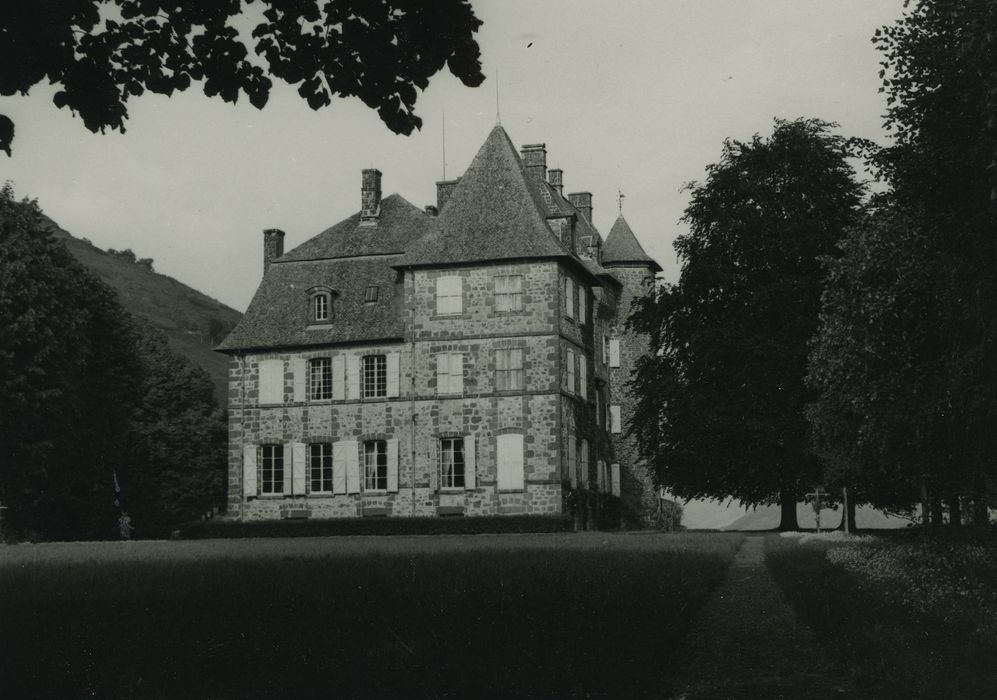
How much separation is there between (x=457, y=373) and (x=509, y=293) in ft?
10.6

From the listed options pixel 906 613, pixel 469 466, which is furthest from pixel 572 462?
pixel 906 613

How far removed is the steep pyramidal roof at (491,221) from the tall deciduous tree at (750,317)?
555 cm

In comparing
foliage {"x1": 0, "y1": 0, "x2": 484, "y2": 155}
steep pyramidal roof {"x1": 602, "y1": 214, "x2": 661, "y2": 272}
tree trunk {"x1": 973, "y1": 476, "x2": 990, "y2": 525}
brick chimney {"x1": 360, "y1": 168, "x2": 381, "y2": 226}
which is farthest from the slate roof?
foliage {"x1": 0, "y1": 0, "x2": 484, "y2": 155}

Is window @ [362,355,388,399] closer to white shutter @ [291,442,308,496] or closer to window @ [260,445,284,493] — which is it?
white shutter @ [291,442,308,496]

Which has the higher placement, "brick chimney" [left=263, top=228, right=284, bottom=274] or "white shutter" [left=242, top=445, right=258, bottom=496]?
"brick chimney" [left=263, top=228, right=284, bottom=274]

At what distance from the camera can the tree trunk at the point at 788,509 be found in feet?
125

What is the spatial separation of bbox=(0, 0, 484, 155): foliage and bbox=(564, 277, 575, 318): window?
33.3 meters

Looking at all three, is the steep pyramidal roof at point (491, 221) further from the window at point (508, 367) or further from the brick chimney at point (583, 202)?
the brick chimney at point (583, 202)

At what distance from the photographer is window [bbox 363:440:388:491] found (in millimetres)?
44209

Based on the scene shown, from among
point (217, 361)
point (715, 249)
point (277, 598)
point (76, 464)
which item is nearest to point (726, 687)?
point (277, 598)

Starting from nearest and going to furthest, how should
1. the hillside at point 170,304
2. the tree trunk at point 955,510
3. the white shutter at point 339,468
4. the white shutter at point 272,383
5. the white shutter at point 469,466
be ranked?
the tree trunk at point 955,510
the white shutter at point 469,466
the white shutter at point 339,468
the white shutter at point 272,383
the hillside at point 170,304

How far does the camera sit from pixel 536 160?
4966 cm

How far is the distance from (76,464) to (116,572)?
29.5 metres

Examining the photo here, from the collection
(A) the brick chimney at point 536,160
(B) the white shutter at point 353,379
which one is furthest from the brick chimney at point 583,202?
(B) the white shutter at point 353,379
